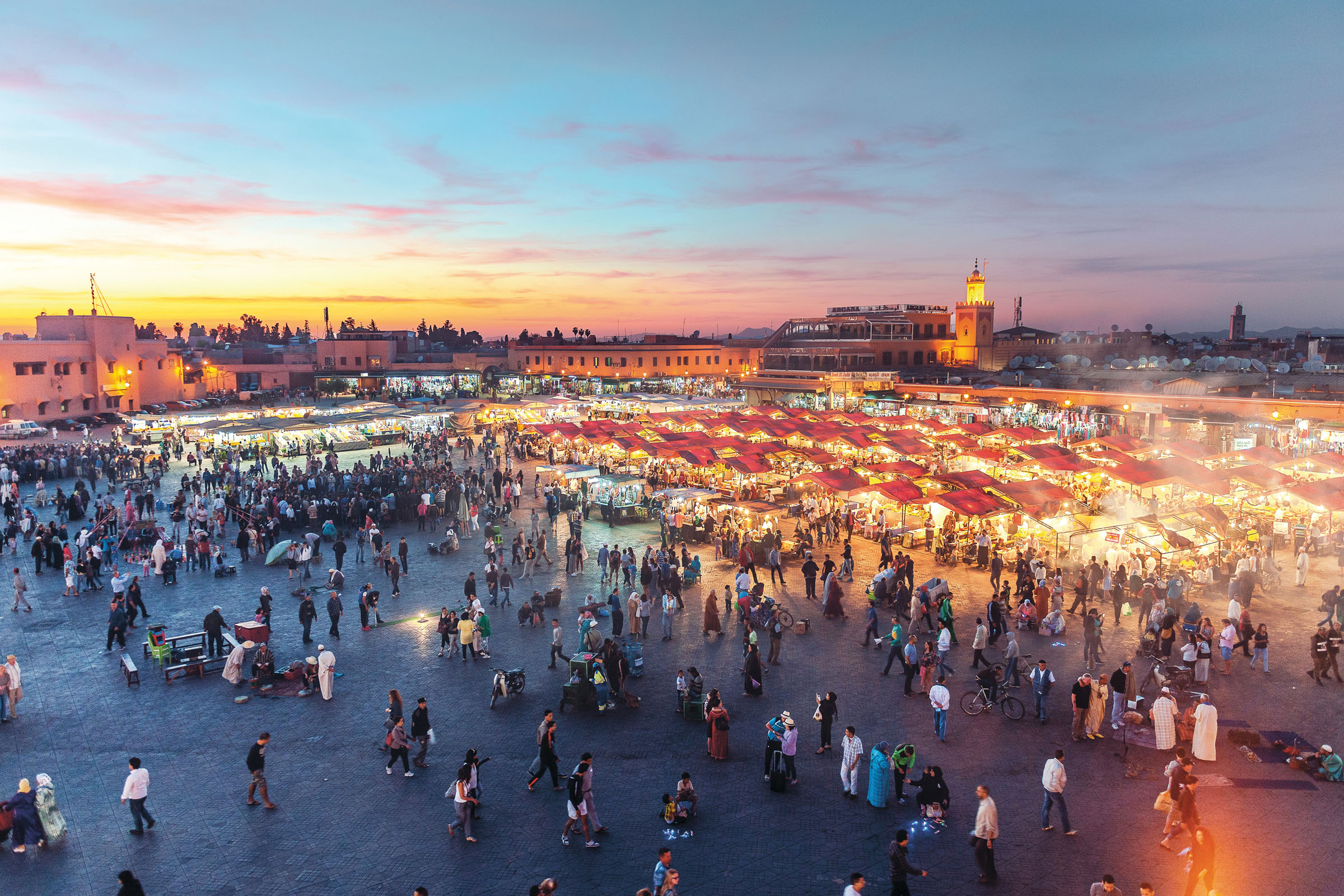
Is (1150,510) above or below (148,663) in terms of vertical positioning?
above

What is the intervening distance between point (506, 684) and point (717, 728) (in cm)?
343

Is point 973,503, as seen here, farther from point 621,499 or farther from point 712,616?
point 621,499

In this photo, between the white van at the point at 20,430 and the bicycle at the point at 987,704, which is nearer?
the bicycle at the point at 987,704

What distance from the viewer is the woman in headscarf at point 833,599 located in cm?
1494

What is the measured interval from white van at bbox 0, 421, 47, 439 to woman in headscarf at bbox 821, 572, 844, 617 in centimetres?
4781

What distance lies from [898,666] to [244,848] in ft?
31.0

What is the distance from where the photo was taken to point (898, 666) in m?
12.8

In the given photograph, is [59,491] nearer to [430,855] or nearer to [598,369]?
[430,855]

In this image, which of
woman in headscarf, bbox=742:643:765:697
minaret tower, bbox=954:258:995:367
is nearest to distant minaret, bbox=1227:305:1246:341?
minaret tower, bbox=954:258:995:367

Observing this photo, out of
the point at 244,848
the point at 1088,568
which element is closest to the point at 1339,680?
the point at 1088,568

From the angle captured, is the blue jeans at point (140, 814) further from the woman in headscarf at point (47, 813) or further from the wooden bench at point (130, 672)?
the wooden bench at point (130, 672)

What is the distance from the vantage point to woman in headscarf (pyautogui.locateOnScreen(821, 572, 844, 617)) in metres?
14.9

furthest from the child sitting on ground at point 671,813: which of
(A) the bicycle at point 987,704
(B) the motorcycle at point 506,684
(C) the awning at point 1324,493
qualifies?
(C) the awning at point 1324,493

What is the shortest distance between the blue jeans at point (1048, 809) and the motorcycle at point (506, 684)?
23.1ft
